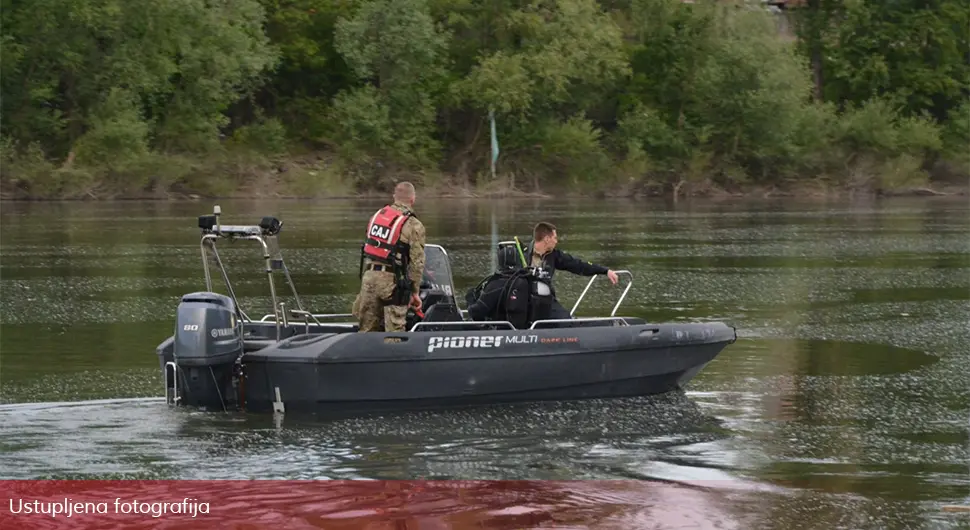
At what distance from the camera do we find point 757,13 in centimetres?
6147

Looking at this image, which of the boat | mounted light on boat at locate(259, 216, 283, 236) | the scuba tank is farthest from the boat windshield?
→ mounted light on boat at locate(259, 216, 283, 236)

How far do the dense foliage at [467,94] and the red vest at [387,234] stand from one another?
129 feet

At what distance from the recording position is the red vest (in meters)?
12.0

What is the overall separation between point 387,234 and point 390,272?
297 mm

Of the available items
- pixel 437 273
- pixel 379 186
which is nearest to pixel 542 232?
pixel 437 273

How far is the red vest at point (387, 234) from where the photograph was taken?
39.3 feet

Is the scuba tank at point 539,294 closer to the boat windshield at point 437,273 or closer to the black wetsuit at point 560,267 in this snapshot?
the black wetsuit at point 560,267

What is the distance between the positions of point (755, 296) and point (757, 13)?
141 ft

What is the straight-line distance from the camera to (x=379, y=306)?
12125 millimetres

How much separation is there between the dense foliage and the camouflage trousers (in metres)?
39.2

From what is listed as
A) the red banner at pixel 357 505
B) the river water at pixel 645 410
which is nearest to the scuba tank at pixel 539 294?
the river water at pixel 645 410

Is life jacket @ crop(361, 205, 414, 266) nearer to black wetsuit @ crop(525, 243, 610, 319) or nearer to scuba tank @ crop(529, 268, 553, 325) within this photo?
scuba tank @ crop(529, 268, 553, 325)

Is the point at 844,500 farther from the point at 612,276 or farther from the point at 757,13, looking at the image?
the point at 757,13

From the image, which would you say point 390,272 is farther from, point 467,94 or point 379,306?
point 467,94
